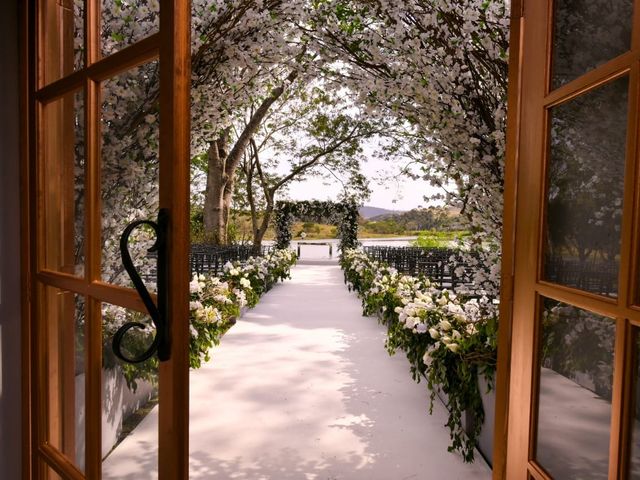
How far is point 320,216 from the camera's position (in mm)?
17484

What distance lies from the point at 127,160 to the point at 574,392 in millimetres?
1499

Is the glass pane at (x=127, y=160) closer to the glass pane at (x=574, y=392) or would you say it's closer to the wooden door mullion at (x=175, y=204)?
the wooden door mullion at (x=175, y=204)

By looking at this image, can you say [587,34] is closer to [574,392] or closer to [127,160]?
[574,392]

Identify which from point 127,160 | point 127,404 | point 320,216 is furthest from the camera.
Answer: point 320,216

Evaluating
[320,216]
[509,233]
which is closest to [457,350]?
[509,233]

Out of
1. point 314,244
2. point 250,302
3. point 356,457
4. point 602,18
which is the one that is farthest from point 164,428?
point 314,244

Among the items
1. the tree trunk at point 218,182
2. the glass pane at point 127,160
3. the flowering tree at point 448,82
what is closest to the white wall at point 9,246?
the glass pane at point 127,160

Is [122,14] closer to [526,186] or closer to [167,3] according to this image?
[167,3]

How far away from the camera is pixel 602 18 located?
749 mm

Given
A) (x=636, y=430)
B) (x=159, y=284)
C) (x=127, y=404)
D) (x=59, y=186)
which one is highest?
(x=59, y=186)

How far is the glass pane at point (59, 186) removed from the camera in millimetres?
1173

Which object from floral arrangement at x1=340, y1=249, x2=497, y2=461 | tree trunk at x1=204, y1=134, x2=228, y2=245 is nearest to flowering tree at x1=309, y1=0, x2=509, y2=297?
floral arrangement at x1=340, y1=249, x2=497, y2=461

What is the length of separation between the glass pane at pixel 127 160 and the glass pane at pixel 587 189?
3.05 ft

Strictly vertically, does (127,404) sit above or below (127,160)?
below
